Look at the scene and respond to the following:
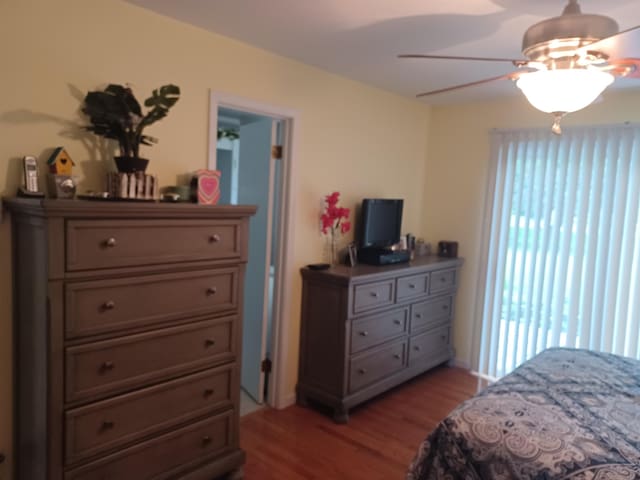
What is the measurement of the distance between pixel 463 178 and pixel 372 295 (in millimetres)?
1604

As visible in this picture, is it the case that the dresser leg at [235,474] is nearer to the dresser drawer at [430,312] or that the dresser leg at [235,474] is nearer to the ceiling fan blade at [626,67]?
the dresser drawer at [430,312]

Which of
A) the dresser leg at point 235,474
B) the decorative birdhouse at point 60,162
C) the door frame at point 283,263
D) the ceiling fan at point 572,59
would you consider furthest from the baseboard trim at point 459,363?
the decorative birdhouse at point 60,162

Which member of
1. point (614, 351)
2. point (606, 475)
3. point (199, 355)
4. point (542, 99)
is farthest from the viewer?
point (614, 351)

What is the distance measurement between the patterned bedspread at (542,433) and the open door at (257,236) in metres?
1.71

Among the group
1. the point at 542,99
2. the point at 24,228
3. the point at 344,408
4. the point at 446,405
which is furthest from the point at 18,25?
the point at 446,405

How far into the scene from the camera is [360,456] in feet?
8.80

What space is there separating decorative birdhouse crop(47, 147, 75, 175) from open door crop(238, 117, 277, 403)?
135 centimetres

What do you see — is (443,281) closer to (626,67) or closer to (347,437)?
(347,437)

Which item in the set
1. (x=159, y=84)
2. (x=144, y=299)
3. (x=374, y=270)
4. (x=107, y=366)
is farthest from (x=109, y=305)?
(x=374, y=270)

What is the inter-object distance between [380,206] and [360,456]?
1.81 metres

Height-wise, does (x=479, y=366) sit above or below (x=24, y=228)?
below

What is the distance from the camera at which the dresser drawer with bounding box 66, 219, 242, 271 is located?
1.74 m

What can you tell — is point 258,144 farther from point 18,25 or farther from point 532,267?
point 532,267

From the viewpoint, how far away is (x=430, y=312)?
3.75 metres
